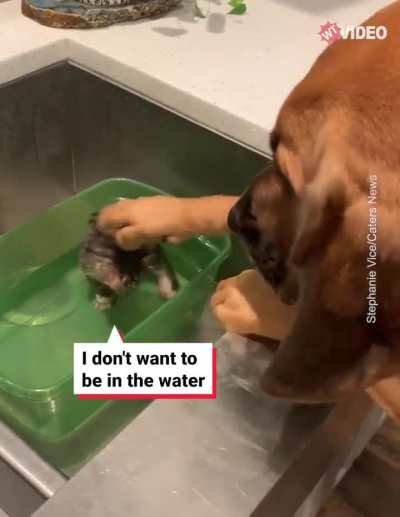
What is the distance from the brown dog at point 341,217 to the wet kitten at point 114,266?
0.32 meters

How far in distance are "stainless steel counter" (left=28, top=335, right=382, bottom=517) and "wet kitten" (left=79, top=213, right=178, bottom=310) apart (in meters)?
0.25

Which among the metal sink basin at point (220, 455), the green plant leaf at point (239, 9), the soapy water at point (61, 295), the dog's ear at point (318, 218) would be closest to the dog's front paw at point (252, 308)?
the metal sink basin at point (220, 455)

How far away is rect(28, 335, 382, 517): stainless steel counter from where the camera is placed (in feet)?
1.36

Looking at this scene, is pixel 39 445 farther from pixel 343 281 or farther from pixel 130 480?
pixel 343 281

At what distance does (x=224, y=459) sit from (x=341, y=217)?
7.9 inches

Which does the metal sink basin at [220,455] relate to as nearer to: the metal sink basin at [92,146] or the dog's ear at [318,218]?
the metal sink basin at [92,146]

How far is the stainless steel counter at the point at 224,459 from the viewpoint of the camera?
41 cm

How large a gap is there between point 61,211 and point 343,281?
0.52 metres

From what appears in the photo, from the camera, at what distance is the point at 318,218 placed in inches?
13.1

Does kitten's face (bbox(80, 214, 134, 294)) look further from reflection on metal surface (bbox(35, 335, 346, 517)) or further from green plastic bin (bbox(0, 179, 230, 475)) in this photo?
reflection on metal surface (bbox(35, 335, 346, 517))

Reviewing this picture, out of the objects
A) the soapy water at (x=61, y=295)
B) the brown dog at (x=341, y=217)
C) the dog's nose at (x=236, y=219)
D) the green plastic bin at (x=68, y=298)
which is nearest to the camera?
the brown dog at (x=341, y=217)

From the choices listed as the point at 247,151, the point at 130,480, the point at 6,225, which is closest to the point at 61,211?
the point at 6,225

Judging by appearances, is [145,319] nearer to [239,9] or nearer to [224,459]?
[224,459]

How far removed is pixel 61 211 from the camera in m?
0.78
